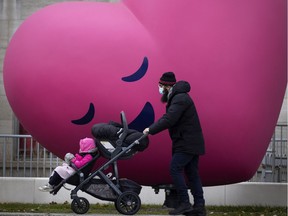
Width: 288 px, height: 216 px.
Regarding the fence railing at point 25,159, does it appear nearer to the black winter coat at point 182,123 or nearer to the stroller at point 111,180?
the stroller at point 111,180

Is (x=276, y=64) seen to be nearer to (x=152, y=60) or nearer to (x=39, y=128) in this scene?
(x=152, y=60)

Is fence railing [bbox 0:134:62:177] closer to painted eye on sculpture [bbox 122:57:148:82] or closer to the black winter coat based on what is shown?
painted eye on sculpture [bbox 122:57:148:82]

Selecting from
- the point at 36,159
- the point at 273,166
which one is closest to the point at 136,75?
the point at 273,166

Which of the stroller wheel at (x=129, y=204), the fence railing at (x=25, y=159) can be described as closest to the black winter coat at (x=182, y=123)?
the stroller wheel at (x=129, y=204)

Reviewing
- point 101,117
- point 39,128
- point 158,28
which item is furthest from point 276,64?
point 39,128

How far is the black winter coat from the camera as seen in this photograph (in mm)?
8820

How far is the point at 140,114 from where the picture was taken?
970 cm

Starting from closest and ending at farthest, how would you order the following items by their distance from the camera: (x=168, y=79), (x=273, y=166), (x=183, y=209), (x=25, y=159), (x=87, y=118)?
1. (x=183, y=209)
2. (x=168, y=79)
3. (x=87, y=118)
4. (x=273, y=166)
5. (x=25, y=159)

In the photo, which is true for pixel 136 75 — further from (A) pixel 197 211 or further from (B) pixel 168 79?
(A) pixel 197 211

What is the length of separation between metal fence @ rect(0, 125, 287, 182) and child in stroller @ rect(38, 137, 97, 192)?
450 centimetres

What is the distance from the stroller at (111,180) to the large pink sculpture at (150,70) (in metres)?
0.57

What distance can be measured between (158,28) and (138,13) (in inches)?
12.4

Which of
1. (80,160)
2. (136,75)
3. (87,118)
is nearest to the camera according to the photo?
(80,160)

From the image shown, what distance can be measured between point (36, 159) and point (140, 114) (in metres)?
4.66
